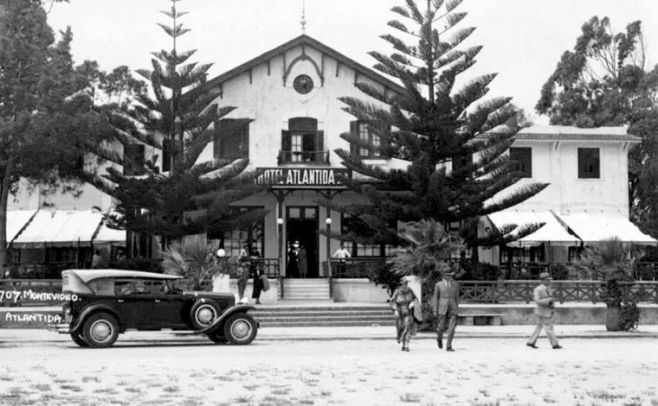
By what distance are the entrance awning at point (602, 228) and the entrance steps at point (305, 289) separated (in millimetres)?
8785

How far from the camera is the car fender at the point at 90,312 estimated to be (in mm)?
18844

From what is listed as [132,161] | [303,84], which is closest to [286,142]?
[303,84]

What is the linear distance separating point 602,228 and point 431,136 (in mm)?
7177

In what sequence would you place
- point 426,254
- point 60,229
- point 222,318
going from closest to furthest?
point 222,318, point 426,254, point 60,229

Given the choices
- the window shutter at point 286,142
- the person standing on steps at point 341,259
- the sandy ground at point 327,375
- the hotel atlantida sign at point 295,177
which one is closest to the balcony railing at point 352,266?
the person standing on steps at point 341,259

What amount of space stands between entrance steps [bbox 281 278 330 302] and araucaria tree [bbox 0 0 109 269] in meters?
7.40

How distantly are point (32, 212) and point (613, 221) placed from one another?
1993cm

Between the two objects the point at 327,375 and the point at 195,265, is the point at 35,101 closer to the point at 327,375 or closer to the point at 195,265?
the point at 195,265

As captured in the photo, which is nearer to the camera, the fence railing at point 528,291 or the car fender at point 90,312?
the car fender at point 90,312

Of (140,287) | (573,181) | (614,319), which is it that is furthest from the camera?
(573,181)

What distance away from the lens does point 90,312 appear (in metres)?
19.0

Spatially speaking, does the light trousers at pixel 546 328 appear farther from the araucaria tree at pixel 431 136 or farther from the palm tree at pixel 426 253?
the araucaria tree at pixel 431 136

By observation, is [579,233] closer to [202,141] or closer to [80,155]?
[202,141]

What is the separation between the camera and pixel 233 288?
30.1 meters
